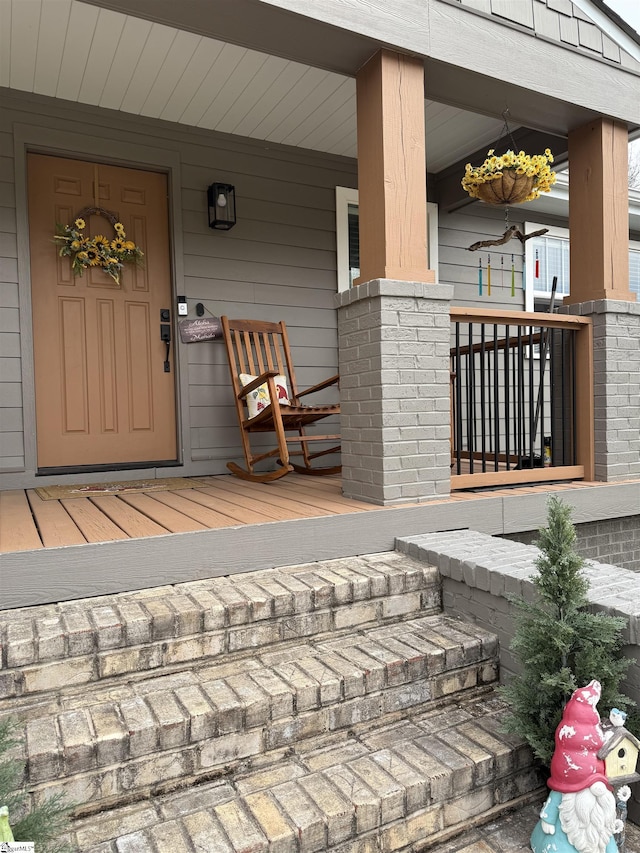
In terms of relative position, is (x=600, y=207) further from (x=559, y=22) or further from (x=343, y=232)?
(x=343, y=232)

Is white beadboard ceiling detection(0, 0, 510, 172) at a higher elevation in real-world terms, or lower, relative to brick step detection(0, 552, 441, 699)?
higher

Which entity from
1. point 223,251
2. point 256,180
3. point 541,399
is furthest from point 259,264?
point 541,399

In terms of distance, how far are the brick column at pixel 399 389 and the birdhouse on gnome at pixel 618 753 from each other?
49.2 inches

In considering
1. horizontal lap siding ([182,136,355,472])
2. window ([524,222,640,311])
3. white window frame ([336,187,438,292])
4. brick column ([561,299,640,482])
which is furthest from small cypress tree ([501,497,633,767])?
window ([524,222,640,311])

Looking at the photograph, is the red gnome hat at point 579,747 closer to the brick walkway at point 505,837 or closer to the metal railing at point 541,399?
the brick walkway at point 505,837

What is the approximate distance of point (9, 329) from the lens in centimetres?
348

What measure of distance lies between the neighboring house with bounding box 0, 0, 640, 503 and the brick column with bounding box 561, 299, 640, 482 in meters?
0.02

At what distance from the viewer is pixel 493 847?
4.78 feet

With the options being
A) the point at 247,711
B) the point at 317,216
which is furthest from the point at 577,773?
the point at 317,216

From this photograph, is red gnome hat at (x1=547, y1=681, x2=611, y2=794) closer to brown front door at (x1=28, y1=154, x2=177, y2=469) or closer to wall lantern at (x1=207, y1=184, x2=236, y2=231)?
brown front door at (x1=28, y1=154, x2=177, y2=469)

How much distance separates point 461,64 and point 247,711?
8.85 ft

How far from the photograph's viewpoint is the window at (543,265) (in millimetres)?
5281

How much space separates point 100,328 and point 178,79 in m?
1.46

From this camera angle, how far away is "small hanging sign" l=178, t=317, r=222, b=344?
3916mm
